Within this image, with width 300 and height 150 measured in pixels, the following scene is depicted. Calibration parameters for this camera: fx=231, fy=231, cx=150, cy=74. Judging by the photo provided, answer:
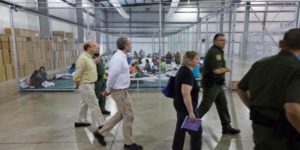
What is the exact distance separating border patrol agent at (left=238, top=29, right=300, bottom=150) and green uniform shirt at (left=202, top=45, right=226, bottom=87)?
5.50 feet

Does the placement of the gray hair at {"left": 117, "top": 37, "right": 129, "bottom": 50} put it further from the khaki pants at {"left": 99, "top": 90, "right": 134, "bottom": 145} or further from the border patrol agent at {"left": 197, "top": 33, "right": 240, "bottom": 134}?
the border patrol agent at {"left": 197, "top": 33, "right": 240, "bottom": 134}

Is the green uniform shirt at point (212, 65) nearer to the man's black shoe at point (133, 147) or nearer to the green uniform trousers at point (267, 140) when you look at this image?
the man's black shoe at point (133, 147)

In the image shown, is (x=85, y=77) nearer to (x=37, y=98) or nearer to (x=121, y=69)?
(x=121, y=69)

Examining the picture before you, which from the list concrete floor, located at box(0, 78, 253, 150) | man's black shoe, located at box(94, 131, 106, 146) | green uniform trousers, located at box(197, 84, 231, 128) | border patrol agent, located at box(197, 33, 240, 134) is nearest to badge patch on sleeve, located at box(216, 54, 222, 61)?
border patrol agent, located at box(197, 33, 240, 134)

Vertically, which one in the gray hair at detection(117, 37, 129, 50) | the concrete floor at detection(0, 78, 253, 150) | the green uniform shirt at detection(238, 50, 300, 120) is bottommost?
the concrete floor at detection(0, 78, 253, 150)

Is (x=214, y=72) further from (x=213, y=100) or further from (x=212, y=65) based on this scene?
(x=213, y=100)

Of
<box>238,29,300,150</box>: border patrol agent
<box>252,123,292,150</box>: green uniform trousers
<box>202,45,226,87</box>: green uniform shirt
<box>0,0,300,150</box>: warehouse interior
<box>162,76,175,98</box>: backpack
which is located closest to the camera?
<box>238,29,300,150</box>: border patrol agent

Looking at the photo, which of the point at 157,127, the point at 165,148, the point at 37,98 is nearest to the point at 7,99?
the point at 37,98

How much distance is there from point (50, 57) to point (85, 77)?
781 centimetres

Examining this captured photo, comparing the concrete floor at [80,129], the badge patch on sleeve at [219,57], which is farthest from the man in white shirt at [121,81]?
the badge patch on sleeve at [219,57]

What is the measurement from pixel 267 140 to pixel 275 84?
0.40 meters

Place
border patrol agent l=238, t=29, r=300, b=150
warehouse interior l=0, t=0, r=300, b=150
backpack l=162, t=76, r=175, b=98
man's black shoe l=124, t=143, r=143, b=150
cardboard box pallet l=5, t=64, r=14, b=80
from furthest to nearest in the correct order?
cardboard box pallet l=5, t=64, r=14, b=80 → warehouse interior l=0, t=0, r=300, b=150 → man's black shoe l=124, t=143, r=143, b=150 → backpack l=162, t=76, r=175, b=98 → border patrol agent l=238, t=29, r=300, b=150

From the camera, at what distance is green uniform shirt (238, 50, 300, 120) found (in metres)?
1.33

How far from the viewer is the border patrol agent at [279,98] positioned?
4.36ft
